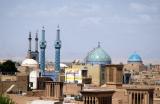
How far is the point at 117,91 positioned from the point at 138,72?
27831mm

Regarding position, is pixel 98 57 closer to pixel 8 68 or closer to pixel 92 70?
pixel 92 70

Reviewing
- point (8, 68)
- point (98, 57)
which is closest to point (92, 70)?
point (98, 57)

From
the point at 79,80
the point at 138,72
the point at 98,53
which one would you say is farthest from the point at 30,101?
the point at 138,72

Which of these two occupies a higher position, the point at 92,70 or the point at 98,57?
the point at 98,57

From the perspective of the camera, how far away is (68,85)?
1136 inches

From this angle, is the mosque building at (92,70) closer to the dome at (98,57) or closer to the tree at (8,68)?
the dome at (98,57)

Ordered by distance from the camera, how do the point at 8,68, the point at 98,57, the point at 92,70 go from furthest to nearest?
the point at 8,68
the point at 98,57
the point at 92,70

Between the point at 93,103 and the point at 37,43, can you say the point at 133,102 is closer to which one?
the point at 93,103

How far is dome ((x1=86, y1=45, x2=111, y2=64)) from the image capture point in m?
37.4

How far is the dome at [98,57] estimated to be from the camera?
123ft

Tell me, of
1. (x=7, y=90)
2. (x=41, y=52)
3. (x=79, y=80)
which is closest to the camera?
(x=7, y=90)

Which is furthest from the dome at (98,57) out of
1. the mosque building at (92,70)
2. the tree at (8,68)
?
the tree at (8,68)

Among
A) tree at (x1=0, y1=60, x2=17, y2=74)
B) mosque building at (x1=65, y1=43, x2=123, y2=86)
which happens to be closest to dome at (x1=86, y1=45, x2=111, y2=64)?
mosque building at (x1=65, y1=43, x2=123, y2=86)

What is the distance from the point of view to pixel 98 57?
37562 millimetres
